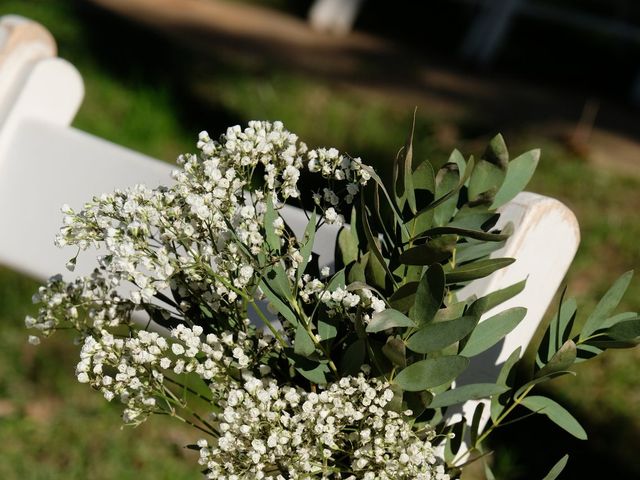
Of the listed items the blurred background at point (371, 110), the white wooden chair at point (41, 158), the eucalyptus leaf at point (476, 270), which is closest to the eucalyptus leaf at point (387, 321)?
the eucalyptus leaf at point (476, 270)

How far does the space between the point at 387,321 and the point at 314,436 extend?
151 mm

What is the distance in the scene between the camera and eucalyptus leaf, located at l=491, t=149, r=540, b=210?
4.17 feet

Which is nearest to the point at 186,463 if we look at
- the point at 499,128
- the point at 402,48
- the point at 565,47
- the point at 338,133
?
the point at 338,133

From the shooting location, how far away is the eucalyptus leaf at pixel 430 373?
107 cm

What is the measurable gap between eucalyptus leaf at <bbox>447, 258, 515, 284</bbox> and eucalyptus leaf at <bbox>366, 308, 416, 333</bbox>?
11 cm

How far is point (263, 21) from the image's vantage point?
249 inches

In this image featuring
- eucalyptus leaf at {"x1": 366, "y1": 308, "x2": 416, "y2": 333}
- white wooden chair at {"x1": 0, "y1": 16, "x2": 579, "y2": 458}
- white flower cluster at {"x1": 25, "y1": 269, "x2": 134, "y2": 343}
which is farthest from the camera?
A: white wooden chair at {"x1": 0, "y1": 16, "x2": 579, "y2": 458}

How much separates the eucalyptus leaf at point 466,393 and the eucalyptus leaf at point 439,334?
87mm

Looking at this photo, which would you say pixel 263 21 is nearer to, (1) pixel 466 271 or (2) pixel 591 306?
(2) pixel 591 306

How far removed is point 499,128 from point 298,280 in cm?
350

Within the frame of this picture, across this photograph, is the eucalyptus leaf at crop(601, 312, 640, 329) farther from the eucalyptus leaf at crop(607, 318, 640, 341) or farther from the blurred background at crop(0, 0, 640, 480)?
the blurred background at crop(0, 0, 640, 480)

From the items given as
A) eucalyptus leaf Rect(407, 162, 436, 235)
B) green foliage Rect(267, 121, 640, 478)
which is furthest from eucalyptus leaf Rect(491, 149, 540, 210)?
eucalyptus leaf Rect(407, 162, 436, 235)

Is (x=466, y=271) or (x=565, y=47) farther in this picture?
(x=565, y=47)

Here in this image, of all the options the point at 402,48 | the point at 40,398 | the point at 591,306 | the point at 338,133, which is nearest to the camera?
the point at 40,398
